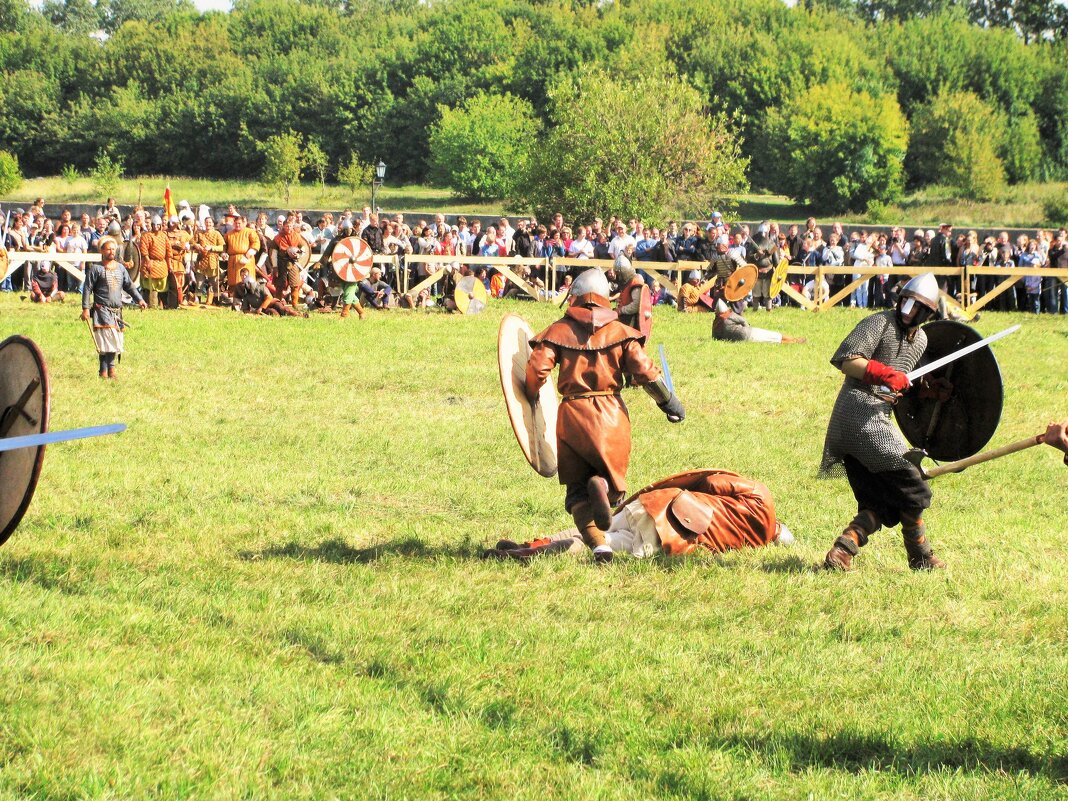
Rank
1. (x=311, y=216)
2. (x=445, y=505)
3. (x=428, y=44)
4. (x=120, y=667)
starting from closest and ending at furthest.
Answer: (x=120, y=667) < (x=445, y=505) < (x=311, y=216) < (x=428, y=44)

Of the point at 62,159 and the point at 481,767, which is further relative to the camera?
the point at 62,159

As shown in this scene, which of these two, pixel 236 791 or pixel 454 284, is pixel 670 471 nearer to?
pixel 236 791

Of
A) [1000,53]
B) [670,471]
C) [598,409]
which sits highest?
[1000,53]

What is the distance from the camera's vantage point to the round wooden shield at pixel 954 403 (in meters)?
6.80

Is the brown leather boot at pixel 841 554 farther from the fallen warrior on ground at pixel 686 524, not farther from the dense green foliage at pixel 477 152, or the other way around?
the dense green foliage at pixel 477 152

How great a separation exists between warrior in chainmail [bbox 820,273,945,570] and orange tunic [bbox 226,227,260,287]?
49.3ft

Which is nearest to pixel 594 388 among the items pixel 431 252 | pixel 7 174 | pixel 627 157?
pixel 431 252

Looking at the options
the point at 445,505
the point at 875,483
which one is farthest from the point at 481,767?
the point at 445,505

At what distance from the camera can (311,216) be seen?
45.7 m

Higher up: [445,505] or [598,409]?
[598,409]

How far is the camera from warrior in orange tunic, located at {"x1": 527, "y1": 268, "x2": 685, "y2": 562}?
6750 mm

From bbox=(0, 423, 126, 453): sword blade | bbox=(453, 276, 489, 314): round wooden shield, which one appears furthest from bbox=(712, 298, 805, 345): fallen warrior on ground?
bbox=(0, 423, 126, 453): sword blade

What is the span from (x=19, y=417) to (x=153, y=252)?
626 inches

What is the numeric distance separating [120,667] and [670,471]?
5.66 m
